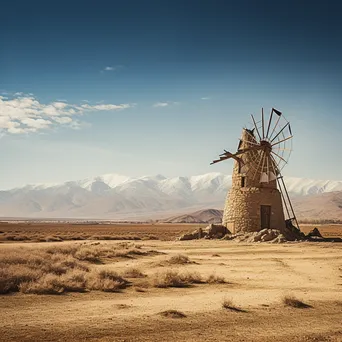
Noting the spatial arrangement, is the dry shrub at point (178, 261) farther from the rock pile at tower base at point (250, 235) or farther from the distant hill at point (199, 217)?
the distant hill at point (199, 217)

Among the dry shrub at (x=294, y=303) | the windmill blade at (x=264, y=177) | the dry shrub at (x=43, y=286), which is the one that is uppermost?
the windmill blade at (x=264, y=177)

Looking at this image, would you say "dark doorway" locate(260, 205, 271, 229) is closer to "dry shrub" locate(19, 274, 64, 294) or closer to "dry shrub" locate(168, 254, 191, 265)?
"dry shrub" locate(168, 254, 191, 265)

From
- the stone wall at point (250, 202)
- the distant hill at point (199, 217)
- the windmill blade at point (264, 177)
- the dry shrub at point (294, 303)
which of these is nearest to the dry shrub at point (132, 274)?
the dry shrub at point (294, 303)

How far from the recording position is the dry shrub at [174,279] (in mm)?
12164

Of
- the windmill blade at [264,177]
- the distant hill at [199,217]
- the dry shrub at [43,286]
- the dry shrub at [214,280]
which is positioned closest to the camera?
the dry shrub at [43,286]

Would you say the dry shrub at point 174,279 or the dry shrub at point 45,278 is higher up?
the dry shrub at point 45,278

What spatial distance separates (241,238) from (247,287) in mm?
17808

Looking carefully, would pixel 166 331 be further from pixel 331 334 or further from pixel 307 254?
pixel 307 254

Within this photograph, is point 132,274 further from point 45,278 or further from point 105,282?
point 45,278

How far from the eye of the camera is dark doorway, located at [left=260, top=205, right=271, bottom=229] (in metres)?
31.7

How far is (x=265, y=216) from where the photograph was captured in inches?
1251

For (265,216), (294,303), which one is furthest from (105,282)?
(265,216)

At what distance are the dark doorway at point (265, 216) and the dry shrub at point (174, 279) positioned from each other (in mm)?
19668

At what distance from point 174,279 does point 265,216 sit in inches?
826
